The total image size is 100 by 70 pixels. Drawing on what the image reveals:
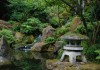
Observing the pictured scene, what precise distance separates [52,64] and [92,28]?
12.5 feet

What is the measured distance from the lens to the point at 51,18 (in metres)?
32.1

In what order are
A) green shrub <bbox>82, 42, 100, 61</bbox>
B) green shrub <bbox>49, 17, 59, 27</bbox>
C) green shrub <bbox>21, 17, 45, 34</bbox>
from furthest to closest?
1. green shrub <bbox>49, 17, 59, 27</bbox>
2. green shrub <bbox>21, 17, 45, 34</bbox>
3. green shrub <bbox>82, 42, 100, 61</bbox>

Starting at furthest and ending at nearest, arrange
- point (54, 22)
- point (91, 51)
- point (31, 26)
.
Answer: point (54, 22) < point (31, 26) < point (91, 51)

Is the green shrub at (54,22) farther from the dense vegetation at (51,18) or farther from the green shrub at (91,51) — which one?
the green shrub at (91,51)

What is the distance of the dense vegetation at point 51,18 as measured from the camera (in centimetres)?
1634

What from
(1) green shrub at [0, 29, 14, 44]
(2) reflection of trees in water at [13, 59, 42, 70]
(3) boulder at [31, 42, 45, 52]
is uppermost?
(1) green shrub at [0, 29, 14, 44]

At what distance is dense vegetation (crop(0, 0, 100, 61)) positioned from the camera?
16344mm

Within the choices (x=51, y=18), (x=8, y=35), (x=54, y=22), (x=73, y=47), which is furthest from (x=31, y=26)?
(x=73, y=47)

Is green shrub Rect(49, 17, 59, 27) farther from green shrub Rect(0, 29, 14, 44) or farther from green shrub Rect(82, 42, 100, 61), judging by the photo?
green shrub Rect(82, 42, 100, 61)

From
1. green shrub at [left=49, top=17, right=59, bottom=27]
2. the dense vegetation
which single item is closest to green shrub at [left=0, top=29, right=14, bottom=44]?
the dense vegetation

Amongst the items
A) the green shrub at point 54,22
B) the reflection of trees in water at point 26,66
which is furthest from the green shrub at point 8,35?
the reflection of trees in water at point 26,66

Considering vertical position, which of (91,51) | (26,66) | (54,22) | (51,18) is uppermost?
(51,18)

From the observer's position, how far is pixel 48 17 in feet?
109

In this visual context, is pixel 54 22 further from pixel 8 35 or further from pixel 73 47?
pixel 73 47
